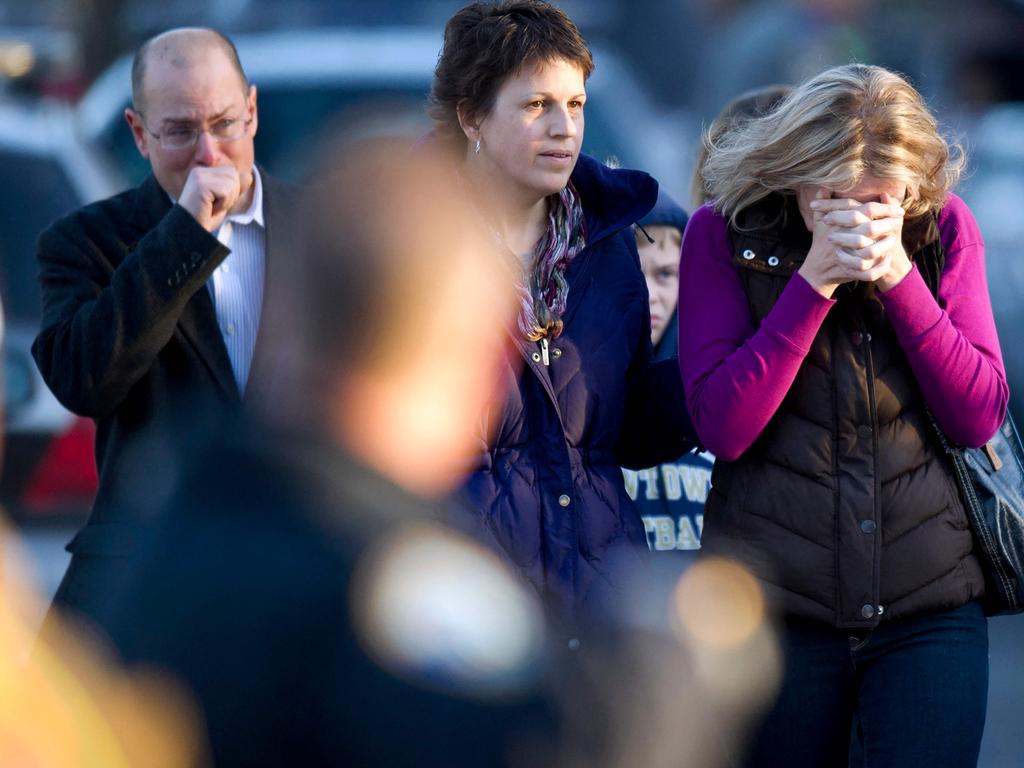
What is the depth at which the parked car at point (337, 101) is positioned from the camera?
6867 millimetres

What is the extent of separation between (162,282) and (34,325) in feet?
7.20

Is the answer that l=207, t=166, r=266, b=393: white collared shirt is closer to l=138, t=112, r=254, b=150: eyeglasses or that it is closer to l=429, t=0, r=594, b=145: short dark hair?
l=138, t=112, r=254, b=150: eyeglasses

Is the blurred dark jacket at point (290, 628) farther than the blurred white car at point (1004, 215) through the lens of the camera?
No

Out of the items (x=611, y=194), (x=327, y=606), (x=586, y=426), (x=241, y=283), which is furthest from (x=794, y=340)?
(x=327, y=606)

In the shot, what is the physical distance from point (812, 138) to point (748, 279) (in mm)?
270

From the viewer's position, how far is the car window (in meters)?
5.09

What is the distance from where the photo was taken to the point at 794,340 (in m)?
2.68

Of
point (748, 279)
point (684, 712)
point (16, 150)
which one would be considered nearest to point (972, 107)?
point (16, 150)

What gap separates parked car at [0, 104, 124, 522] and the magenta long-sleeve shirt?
2389 mm

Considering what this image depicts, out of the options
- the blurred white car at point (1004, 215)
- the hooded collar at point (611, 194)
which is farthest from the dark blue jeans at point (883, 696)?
the blurred white car at point (1004, 215)

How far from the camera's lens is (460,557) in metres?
1.48

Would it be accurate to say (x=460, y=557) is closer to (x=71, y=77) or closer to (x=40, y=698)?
(x=40, y=698)

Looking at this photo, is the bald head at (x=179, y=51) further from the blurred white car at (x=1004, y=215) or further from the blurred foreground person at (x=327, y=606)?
the blurred white car at (x=1004, y=215)


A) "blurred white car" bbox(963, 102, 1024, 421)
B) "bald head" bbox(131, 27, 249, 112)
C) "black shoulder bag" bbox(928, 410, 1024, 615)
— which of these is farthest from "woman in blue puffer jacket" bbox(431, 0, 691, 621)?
"blurred white car" bbox(963, 102, 1024, 421)
